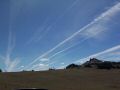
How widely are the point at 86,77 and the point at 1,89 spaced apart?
21879mm

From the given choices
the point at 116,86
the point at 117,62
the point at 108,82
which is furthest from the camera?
the point at 117,62

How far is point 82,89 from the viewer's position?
39312mm

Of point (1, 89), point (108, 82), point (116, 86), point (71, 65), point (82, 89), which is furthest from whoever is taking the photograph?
point (71, 65)

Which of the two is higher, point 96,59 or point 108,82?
point 96,59

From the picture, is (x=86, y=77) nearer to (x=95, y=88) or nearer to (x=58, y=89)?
(x=95, y=88)

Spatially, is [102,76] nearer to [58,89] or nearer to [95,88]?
[95,88]

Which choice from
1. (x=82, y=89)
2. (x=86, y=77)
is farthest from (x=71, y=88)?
(x=86, y=77)

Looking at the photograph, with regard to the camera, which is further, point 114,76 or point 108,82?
point 114,76

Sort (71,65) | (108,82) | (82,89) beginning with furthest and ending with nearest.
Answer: (71,65) → (108,82) → (82,89)

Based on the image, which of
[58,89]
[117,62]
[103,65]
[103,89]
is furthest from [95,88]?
[117,62]

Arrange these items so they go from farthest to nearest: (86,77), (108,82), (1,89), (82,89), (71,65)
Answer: (71,65)
(86,77)
(108,82)
(82,89)
(1,89)

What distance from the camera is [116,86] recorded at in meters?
46.0

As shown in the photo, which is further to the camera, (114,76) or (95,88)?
(114,76)

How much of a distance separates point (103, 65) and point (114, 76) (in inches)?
959
